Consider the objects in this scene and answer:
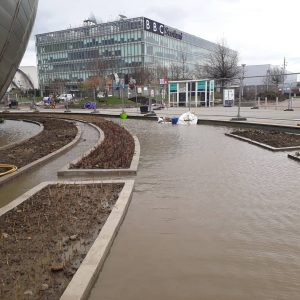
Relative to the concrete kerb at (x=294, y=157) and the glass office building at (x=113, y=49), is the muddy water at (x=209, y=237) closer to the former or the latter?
the concrete kerb at (x=294, y=157)

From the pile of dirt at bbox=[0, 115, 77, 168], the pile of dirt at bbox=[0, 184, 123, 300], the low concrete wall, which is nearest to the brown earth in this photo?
the pile of dirt at bbox=[0, 115, 77, 168]

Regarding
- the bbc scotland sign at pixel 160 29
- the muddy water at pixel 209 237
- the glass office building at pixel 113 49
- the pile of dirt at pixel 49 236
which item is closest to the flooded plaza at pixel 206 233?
the muddy water at pixel 209 237

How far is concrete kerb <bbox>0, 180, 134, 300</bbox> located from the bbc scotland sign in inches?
4002

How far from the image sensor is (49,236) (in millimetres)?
5203

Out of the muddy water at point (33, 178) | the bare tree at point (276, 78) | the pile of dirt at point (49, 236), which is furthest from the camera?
the bare tree at point (276, 78)

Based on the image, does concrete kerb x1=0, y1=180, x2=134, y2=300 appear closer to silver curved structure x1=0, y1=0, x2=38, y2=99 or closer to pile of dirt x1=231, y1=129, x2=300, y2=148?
silver curved structure x1=0, y1=0, x2=38, y2=99

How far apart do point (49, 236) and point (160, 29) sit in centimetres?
11119

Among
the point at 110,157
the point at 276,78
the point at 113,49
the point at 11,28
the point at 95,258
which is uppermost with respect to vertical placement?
the point at 113,49

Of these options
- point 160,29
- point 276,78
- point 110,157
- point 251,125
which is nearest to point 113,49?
point 160,29

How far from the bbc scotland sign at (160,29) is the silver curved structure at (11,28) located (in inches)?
3769

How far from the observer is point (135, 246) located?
5062 millimetres

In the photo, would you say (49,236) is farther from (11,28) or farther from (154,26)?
(154,26)

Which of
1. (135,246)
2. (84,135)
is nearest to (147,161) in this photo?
(135,246)

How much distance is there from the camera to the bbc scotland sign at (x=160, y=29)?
104500 mm
